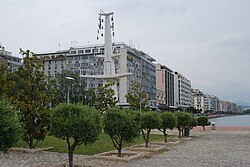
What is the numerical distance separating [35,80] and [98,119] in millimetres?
7600

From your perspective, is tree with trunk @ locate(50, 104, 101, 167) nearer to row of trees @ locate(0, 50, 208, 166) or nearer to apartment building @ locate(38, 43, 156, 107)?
row of trees @ locate(0, 50, 208, 166)

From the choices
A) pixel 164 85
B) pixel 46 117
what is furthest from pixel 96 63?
pixel 46 117

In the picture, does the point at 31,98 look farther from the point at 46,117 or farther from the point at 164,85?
the point at 164,85

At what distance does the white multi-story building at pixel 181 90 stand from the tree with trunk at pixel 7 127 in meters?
126

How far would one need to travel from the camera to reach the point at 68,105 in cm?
1083

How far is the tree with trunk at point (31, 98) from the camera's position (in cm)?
1647

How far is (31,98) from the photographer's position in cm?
1703

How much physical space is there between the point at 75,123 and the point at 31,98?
291 inches

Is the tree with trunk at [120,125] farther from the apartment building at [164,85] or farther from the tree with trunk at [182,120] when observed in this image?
the apartment building at [164,85]

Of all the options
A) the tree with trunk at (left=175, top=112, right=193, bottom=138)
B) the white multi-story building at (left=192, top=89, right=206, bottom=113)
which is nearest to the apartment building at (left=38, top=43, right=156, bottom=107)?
the tree with trunk at (left=175, top=112, right=193, bottom=138)

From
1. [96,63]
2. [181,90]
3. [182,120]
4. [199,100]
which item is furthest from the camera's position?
[199,100]

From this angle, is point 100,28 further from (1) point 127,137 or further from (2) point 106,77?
(1) point 127,137

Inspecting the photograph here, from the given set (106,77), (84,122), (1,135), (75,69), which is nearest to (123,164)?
(84,122)

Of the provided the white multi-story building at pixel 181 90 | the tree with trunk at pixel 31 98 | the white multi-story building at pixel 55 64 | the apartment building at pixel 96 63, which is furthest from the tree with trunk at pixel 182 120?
the white multi-story building at pixel 181 90
